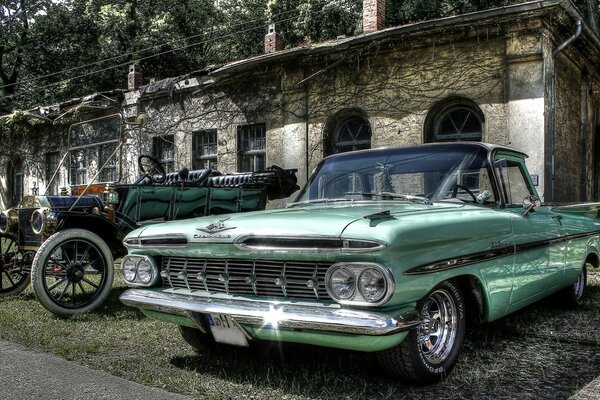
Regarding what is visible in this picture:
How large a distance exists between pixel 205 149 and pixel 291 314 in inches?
509

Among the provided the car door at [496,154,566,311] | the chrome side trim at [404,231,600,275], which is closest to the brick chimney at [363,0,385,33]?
the car door at [496,154,566,311]

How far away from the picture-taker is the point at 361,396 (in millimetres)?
2980

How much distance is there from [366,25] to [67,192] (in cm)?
864

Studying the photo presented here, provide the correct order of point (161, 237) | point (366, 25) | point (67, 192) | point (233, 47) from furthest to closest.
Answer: point (233, 47) → point (366, 25) → point (67, 192) → point (161, 237)

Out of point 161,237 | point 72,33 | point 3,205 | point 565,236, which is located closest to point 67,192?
point 161,237

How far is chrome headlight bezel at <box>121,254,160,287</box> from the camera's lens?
366 centimetres

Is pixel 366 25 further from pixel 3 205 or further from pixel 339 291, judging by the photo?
pixel 3 205

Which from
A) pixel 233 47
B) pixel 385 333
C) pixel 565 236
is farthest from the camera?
pixel 233 47

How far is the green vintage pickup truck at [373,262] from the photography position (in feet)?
9.10

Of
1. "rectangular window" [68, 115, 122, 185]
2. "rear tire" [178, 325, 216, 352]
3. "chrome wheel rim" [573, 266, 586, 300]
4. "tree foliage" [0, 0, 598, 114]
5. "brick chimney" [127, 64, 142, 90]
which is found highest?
"tree foliage" [0, 0, 598, 114]

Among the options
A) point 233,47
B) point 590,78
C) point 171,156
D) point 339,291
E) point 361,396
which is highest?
point 233,47

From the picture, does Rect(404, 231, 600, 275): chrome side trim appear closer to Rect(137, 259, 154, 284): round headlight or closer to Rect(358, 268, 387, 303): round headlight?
Rect(358, 268, 387, 303): round headlight

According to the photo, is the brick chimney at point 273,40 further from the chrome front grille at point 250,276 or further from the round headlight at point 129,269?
the chrome front grille at point 250,276

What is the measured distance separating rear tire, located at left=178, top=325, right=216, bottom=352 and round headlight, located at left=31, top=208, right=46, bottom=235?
2532 mm
